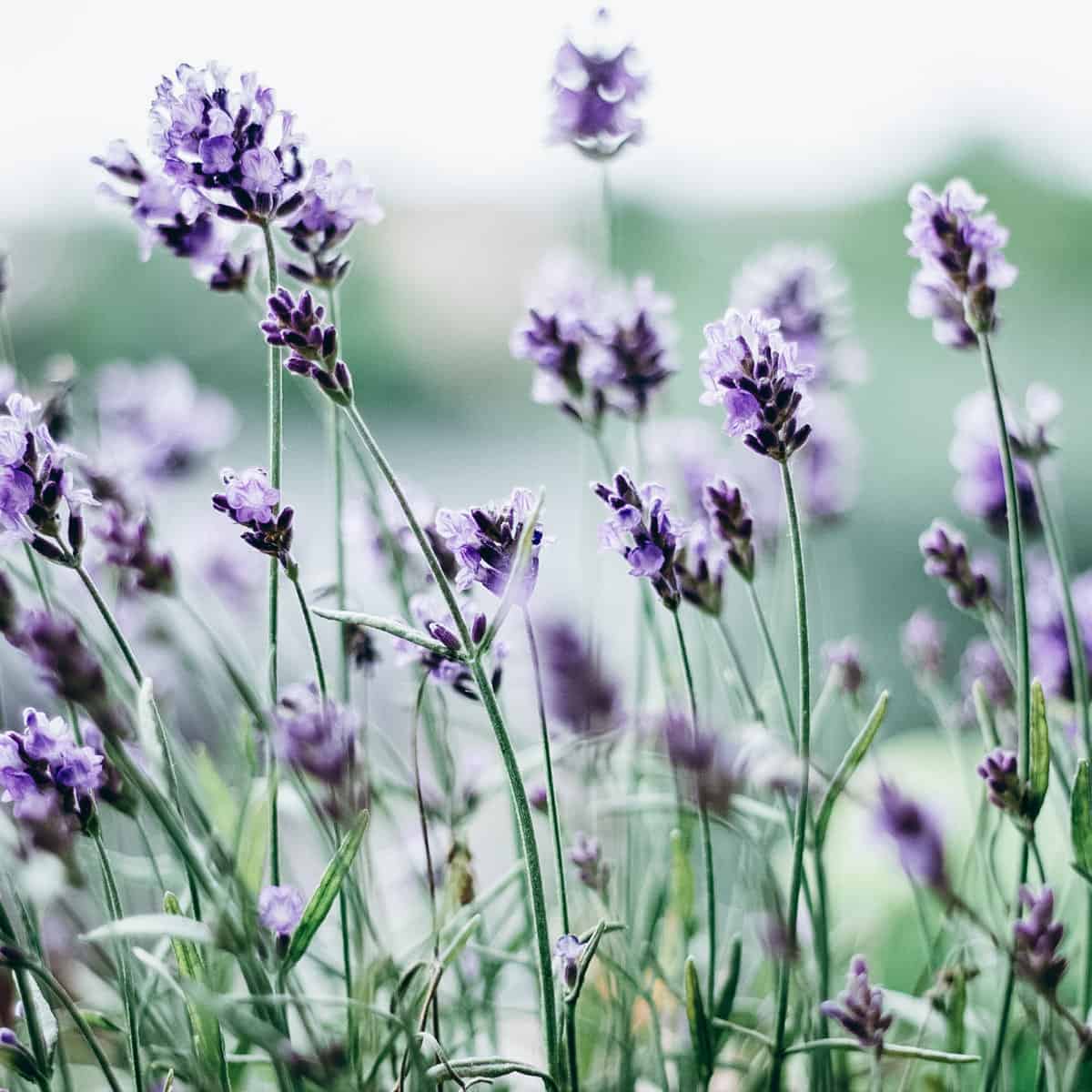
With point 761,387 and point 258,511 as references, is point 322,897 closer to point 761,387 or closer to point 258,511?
point 258,511

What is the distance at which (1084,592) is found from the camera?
2.41 ft

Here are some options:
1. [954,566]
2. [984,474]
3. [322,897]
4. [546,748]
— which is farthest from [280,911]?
[984,474]

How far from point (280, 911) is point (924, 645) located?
44 cm

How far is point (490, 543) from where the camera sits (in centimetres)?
47

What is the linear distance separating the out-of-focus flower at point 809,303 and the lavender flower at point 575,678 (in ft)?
1.26

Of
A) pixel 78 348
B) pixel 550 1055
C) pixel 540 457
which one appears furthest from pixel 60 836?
pixel 78 348

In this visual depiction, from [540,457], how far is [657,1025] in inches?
94.0

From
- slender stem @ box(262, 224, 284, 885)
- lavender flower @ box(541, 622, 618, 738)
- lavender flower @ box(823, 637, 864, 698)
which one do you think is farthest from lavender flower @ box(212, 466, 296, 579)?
lavender flower @ box(823, 637, 864, 698)

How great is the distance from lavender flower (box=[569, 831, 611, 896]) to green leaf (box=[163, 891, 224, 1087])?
0.17 metres

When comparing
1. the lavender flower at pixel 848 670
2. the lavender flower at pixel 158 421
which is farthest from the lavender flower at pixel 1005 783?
the lavender flower at pixel 158 421

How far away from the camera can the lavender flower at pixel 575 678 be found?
40cm

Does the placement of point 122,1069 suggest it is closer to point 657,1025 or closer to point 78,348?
point 657,1025

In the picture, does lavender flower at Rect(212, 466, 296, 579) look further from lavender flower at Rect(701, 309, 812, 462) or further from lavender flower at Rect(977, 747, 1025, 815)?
lavender flower at Rect(977, 747, 1025, 815)

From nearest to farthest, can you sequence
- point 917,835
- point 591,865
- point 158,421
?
point 917,835
point 591,865
point 158,421
